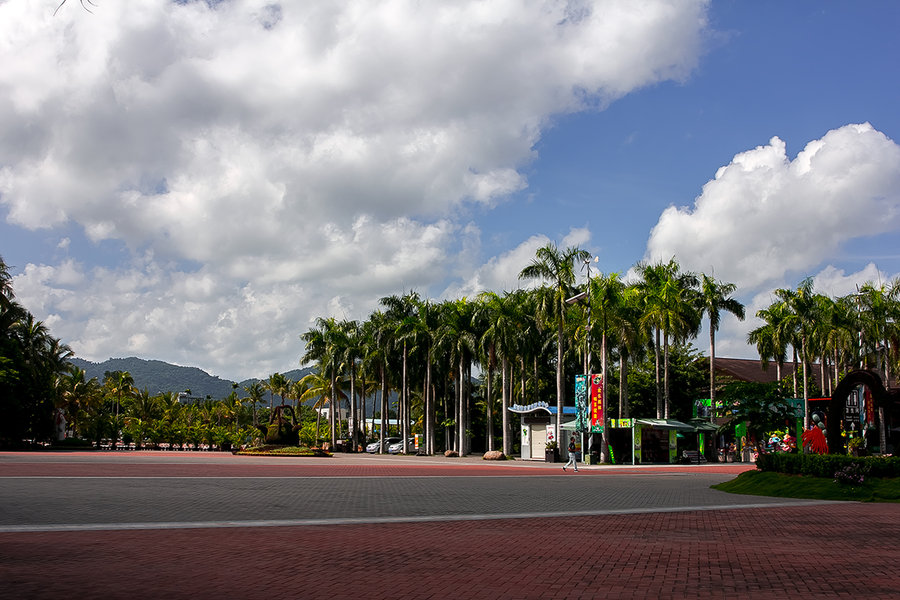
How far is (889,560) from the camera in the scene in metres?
9.34

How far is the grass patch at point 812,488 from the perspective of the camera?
61.7ft

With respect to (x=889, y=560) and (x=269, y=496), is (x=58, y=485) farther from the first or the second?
(x=889, y=560)

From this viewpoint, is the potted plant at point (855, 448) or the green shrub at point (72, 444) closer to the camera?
the potted plant at point (855, 448)

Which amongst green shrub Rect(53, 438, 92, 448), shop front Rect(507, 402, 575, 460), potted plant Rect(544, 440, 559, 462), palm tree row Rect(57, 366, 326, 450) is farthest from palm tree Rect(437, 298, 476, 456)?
green shrub Rect(53, 438, 92, 448)

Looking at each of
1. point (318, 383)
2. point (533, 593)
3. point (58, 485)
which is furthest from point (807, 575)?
point (318, 383)

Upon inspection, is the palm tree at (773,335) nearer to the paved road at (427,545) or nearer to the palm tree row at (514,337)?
the palm tree row at (514,337)

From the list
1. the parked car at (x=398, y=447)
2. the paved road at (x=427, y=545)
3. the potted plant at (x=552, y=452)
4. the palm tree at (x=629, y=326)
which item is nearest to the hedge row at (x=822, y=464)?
the paved road at (x=427, y=545)

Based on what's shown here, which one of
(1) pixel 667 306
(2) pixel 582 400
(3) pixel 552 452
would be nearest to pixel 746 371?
(1) pixel 667 306

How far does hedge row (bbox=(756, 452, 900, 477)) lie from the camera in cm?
1961

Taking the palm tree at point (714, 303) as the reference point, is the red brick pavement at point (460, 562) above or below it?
below

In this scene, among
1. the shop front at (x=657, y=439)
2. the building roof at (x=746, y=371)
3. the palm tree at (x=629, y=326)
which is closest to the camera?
the shop front at (x=657, y=439)

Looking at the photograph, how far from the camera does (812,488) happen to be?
19.8 m

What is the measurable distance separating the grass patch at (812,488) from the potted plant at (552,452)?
877 inches

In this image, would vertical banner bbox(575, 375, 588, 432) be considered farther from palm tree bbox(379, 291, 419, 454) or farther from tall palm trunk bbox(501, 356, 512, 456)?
palm tree bbox(379, 291, 419, 454)
